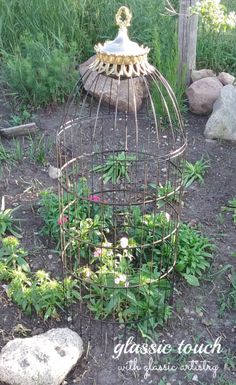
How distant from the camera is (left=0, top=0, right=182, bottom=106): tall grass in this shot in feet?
17.3

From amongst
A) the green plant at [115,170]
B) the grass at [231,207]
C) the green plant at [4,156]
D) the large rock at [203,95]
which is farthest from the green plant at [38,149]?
the grass at [231,207]

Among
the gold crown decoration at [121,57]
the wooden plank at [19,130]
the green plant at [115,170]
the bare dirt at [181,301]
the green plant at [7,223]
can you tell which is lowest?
the bare dirt at [181,301]

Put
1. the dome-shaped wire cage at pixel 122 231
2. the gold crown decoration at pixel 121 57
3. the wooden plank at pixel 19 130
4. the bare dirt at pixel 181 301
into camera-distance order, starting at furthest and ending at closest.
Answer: the wooden plank at pixel 19 130 → the bare dirt at pixel 181 301 → the dome-shaped wire cage at pixel 122 231 → the gold crown decoration at pixel 121 57

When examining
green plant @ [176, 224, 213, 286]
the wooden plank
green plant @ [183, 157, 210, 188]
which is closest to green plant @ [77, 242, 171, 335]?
green plant @ [176, 224, 213, 286]

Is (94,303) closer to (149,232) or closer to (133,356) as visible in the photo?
(133,356)

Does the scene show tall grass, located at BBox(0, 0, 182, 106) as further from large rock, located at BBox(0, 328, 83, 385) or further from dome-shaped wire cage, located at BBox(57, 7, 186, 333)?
large rock, located at BBox(0, 328, 83, 385)

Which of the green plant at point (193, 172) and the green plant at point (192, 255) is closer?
the green plant at point (192, 255)

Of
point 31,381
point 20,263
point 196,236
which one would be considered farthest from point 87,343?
point 196,236

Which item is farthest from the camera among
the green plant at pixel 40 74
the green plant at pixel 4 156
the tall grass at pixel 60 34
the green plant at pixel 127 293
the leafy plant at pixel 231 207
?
the tall grass at pixel 60 34

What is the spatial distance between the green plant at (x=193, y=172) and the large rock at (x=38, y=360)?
71.6 inches

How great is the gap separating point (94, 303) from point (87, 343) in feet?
0.74

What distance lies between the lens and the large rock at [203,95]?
5.31 m

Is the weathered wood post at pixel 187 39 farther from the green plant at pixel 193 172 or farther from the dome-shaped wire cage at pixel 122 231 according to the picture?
the dome-shaped wire cage at pixel 122 231

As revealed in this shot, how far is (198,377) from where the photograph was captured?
313cm
